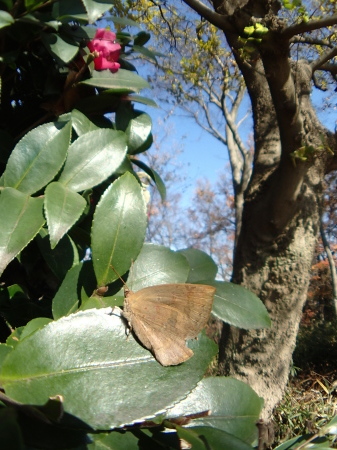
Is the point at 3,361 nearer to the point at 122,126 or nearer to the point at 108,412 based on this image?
the point at 108,412

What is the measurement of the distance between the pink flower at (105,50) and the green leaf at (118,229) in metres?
0.21

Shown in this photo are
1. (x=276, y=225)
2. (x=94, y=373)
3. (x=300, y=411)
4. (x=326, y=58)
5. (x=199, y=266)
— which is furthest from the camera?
(x=300, y=411)

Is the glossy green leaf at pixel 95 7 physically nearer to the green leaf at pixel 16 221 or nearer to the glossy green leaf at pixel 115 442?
the green leaf at pixel 16 221

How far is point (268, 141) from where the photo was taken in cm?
359

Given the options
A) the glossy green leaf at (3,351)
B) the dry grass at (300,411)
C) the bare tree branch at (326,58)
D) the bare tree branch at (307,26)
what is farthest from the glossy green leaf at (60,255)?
the dry grass at (300,411)

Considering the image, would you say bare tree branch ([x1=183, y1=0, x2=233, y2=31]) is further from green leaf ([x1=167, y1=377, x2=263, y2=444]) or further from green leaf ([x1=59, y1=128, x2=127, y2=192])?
green leaf ([x1=167, y1=377, x2=263, y2=444])

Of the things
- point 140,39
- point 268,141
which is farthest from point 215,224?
point 140,39

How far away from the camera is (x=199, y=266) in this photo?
497 millimetres

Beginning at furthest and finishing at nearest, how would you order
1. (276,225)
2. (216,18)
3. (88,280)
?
(276,225) < (216,18) < (88,280)

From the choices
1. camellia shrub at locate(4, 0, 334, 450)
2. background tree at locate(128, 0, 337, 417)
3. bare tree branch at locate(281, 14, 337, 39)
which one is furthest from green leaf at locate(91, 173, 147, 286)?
background tree at locate(128, 0, 337, 417)

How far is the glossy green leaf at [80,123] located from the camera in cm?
51

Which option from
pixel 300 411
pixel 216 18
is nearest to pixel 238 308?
pixel 216 18

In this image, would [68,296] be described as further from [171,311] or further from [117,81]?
[117,81]

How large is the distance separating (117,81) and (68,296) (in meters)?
0.29
